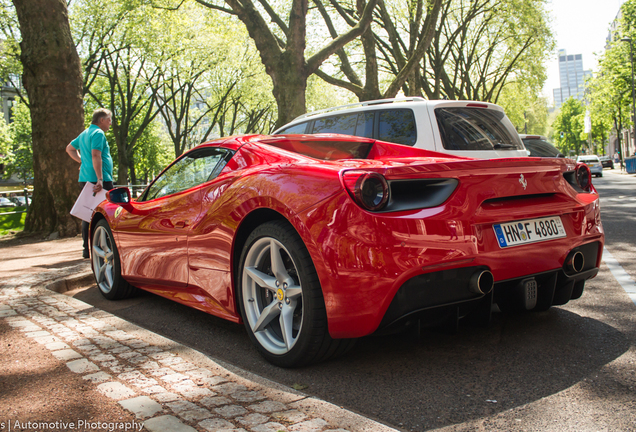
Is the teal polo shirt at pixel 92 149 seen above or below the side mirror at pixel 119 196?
above

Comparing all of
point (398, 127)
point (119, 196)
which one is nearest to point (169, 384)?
point (119, 196)

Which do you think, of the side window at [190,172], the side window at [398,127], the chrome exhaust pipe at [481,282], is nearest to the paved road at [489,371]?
the chrome exhaust pipe at [481,282]

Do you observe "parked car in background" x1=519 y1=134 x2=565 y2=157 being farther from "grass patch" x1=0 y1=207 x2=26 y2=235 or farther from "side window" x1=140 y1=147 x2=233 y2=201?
"grass patch" x1=0 y1=207 x2=26 y2=235

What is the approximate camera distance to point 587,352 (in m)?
2.98

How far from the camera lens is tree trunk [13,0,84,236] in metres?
10.1

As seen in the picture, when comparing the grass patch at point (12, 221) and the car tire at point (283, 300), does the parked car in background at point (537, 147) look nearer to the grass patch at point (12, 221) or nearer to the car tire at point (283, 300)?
the car tire at point (283, 300)

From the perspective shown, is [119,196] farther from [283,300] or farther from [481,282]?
[481,282]

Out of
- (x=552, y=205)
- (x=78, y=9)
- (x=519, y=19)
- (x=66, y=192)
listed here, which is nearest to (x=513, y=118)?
(x=519, y=19)

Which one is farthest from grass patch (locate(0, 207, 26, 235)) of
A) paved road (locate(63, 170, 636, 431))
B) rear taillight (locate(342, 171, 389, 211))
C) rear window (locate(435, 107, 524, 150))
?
rear taillight (locate(342, 171, 389, 211))

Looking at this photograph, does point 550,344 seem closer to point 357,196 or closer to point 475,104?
point 357,196

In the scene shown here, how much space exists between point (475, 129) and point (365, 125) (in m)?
1.51

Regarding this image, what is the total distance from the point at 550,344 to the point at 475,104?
3716 millimetres

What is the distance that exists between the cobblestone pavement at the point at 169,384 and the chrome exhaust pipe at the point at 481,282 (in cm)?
84

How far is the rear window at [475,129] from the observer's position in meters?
5.83
